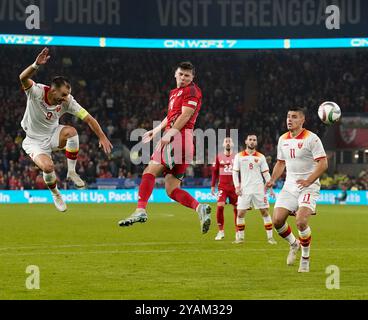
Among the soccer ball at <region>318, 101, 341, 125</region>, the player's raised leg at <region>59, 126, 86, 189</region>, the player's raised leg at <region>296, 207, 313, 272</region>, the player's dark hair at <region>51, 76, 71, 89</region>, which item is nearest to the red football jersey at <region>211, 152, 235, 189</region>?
the soccer ball at <region>318, 101, 341, 125</region>

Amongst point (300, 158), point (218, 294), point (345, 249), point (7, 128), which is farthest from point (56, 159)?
point (218, 294)

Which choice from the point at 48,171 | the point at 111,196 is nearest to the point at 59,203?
the point at 48,171

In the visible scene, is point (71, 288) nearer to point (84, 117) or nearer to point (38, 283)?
point (38, 283)

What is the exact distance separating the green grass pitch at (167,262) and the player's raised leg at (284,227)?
34cm

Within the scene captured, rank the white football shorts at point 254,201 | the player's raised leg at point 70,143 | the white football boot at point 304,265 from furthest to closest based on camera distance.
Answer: the white football shorts at point 254,201 → the player's raised leg at point 70,143 → the white football boot at point 304,265

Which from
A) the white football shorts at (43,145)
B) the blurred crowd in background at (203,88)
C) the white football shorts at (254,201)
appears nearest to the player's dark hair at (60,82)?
the white football shorts at (43,145)

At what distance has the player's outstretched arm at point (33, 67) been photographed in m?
11.7

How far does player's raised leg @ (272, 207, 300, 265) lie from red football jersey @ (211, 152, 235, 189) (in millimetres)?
6078

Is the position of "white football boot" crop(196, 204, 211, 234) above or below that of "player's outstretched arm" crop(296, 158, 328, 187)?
below

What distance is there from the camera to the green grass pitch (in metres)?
10.1

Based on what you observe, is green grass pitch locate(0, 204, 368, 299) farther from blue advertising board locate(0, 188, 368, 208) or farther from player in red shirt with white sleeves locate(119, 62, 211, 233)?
blue advertising board locate(0, 188, 368, 208)

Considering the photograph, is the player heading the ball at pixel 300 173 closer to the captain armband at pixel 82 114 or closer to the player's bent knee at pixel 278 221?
the player's bent knee at pixel 278 221

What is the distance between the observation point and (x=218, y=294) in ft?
32.3

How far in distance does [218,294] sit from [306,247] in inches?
117
